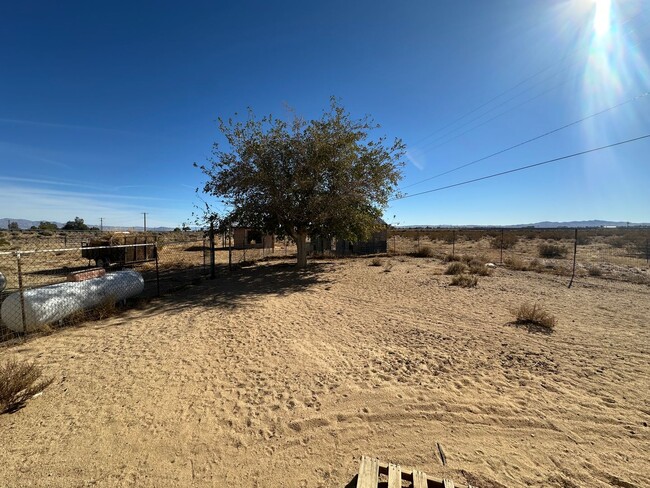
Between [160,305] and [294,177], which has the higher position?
[294,177]

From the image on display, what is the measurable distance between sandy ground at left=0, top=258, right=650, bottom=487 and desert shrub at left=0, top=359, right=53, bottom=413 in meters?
0.18

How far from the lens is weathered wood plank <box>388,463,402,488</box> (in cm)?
222

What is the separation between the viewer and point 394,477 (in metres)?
2.30

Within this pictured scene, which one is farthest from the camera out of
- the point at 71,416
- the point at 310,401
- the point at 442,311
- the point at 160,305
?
the point at 160,305

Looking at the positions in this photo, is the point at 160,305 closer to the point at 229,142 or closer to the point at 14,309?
the point at 14,309

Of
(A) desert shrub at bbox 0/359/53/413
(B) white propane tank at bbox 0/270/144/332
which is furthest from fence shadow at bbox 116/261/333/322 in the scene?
(A) desert shrub at bbox 0/359/53/413

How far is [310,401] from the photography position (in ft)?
12.7

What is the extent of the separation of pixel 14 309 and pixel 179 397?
15.4 feet

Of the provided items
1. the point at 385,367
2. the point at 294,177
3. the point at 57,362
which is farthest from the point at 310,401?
the point at 294,177

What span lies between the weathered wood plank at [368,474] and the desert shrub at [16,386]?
4.10 meters

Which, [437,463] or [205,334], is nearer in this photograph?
[437,463]

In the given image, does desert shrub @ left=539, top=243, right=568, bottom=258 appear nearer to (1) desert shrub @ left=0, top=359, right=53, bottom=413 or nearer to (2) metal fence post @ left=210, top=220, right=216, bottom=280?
(2) metal fence post @ left=210, top=220, right=216, bottom=280

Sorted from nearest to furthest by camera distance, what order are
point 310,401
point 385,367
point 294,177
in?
point 310,401
point 385,367
point 294,177

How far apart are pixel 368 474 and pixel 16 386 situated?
4.24 metres
